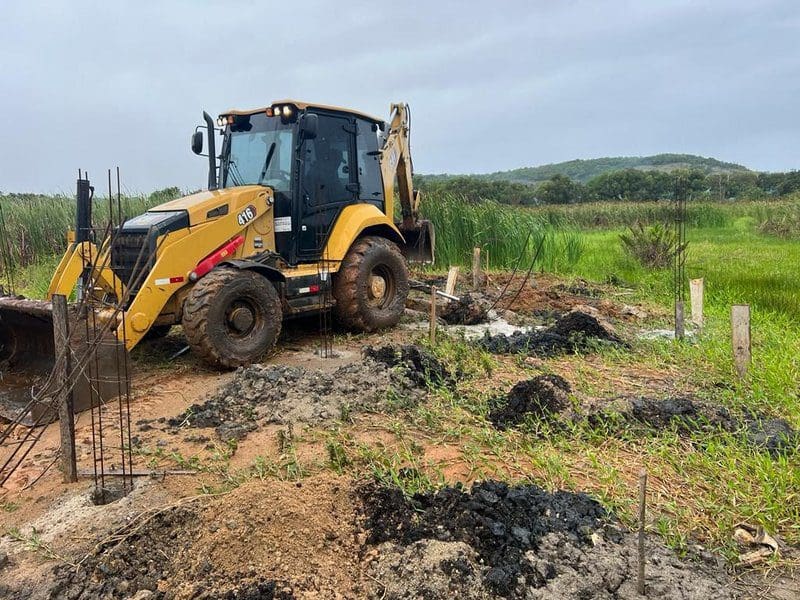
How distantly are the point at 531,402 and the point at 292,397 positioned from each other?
1.70 m

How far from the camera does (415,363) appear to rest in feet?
17.1

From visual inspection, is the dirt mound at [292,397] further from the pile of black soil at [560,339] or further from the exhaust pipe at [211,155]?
the exhaust pipe at [211,155]

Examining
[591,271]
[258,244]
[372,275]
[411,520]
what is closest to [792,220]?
[591,271]

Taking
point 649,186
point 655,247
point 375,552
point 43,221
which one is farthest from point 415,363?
point 649,186

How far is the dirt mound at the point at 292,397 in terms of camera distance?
4.18 meters

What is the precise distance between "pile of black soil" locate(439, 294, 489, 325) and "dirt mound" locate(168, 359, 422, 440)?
116 inches

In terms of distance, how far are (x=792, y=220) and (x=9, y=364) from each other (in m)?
20.5

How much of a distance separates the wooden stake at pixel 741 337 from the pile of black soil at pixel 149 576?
3934 mm

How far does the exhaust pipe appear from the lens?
644cm

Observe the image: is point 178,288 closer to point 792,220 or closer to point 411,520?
point 411,520

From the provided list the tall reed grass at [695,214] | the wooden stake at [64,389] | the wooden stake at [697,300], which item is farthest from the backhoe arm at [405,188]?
the tall reed grass at [695,214]

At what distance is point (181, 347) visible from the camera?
6363 millimetres

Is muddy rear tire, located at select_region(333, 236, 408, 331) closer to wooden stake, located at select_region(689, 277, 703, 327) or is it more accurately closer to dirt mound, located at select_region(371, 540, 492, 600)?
wooden stake, located at select_region(689, 277, 703, 327)

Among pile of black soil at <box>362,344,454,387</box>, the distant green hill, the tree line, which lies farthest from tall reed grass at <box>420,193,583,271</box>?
the distant green hill
